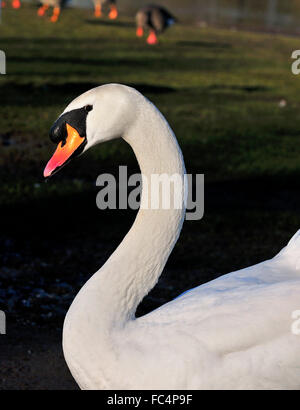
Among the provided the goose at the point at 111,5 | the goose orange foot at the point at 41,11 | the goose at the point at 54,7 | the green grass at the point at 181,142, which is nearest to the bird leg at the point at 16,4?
the goose orange foot at the point at 41,11

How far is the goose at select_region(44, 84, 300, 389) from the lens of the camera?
8.63ft

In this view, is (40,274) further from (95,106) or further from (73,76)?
(73,76)

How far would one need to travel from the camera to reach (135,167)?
24.1ft

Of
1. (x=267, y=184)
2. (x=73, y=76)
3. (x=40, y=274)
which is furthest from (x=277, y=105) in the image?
(x=40, y=274)

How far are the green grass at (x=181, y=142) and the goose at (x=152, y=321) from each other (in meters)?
1.93

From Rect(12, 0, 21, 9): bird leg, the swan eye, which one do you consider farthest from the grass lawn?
Rect(12, 0, 21, 9): bird leg

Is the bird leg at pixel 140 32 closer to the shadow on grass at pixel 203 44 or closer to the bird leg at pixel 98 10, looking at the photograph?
the shadow on grass at pixel 203 44

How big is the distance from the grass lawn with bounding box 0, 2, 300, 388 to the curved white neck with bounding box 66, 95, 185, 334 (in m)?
1.56

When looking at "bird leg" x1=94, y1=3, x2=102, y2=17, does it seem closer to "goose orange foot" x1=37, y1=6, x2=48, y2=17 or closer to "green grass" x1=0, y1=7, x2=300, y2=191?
"goose orange foot" x1=37, y1=6, x2=48, y2=17

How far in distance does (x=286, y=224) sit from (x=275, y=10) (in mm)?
24101

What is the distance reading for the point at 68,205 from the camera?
243 inches

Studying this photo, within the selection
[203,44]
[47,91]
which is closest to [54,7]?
[203,44]

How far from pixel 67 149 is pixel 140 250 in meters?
0.48

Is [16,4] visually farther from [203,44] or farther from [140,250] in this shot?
[140,250]
